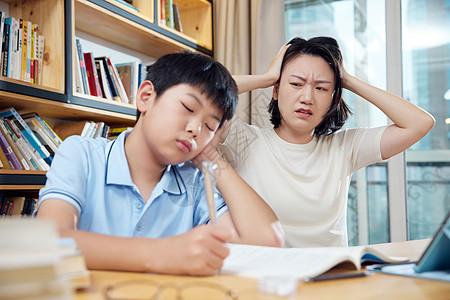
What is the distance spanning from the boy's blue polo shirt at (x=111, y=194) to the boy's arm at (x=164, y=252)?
0.69 ft

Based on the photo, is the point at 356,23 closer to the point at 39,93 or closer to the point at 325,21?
the point at 325,21

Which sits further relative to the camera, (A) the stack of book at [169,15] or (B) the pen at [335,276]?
A: (A) the stack of book at [169,15]

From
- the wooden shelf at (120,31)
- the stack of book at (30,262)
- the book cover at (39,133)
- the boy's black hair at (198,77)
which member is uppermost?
the wooden shelf at (120,31)

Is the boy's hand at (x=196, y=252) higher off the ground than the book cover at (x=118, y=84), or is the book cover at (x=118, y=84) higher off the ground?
the book cover at (x=118, y=84)

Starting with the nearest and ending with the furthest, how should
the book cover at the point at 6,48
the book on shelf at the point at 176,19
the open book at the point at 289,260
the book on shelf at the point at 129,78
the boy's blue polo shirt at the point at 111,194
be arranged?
the open book at the point at 289,260 < the boy's blue polo shirt at the point at 111,194 < the book cover at the point at 6,48 < the book on shelf at the point at 129,78 < the book on shelf at the point at 176,19

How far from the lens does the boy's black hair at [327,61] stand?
1.50 meters

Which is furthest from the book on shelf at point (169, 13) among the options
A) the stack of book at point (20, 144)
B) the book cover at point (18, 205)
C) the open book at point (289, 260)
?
the open book at point (289, 260)

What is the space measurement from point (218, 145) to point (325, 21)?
181 cm

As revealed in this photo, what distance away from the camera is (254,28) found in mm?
2908

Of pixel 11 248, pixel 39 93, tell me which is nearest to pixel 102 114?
pixel 39 93

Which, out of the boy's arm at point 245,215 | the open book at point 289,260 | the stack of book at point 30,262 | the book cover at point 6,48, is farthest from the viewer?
the book cover at point 6,48

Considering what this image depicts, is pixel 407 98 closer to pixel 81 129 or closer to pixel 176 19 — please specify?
pixel 176 19

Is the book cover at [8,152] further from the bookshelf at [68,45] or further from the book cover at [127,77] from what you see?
the book cover at [127,77]

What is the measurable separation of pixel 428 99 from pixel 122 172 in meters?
2.24
